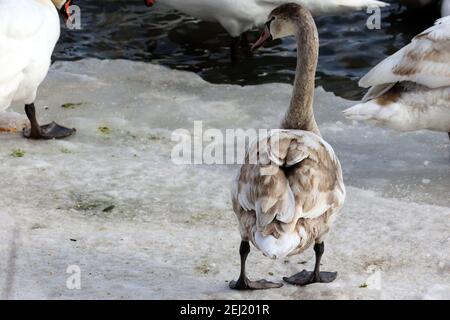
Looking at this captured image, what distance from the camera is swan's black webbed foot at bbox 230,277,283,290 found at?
4383mm

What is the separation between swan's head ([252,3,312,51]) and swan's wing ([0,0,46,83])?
190 centimetres

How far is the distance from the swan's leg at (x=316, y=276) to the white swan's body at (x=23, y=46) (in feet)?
8.39

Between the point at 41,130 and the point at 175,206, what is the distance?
5.15 ft

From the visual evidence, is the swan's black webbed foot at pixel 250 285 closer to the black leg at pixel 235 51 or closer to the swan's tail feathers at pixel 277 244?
the swan's tail feathers at pixel 277 244

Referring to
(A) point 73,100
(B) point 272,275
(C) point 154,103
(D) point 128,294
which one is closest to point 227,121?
(C) point 154,103

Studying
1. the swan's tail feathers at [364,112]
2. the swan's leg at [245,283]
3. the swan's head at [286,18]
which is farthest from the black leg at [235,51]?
the swan's leg at [245,283]

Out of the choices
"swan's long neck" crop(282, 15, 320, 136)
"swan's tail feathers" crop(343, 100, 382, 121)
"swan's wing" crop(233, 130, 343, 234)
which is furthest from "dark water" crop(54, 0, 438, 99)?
"swan's wing" crop(233, 130, 343, 234)

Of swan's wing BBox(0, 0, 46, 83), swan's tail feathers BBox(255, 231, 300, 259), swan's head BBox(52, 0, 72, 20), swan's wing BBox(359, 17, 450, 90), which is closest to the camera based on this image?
swan's tail feathers BBox(255, 231, 300, 259)

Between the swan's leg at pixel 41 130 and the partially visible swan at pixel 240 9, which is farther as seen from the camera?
the partially visible swan at pixel 240 9

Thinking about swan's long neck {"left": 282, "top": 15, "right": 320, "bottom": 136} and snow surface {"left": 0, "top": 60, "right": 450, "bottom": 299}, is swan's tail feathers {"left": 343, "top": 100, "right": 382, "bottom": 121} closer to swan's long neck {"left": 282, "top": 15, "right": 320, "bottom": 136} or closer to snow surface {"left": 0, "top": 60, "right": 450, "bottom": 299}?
snow surface {"left": 0, "top": 60, "right": 450, "bottom": 299}

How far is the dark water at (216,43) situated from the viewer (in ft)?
29.6

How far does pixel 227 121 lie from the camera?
7277 mm

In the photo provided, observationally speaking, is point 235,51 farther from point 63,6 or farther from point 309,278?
point 309,278
